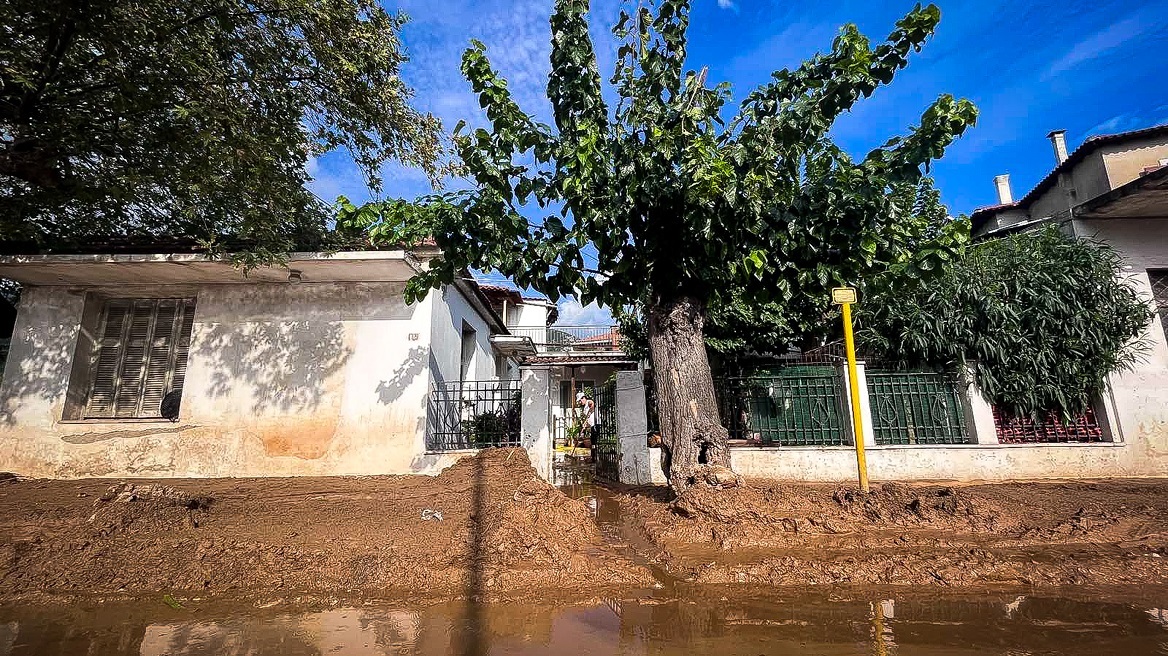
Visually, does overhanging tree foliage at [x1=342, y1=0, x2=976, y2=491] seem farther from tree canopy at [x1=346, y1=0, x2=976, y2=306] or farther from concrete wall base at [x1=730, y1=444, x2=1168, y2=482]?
concrete wall base at [x1=730, y1=444, x2=1168, y2=482]

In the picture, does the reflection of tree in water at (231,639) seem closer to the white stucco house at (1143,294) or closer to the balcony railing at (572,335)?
the white stucco house at (1143,294)

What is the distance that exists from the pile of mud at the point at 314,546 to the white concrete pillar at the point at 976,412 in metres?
6.97

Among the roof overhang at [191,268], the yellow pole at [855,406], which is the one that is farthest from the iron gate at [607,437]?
the roof overhang at [191,268]

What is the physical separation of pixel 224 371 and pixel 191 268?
5.58 ft

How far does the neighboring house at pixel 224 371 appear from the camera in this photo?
26.3ft

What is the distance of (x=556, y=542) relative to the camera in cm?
421

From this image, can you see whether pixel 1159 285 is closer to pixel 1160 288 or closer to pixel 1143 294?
pixel 1160 288

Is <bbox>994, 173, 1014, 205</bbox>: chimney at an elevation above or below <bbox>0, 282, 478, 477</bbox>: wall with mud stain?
above

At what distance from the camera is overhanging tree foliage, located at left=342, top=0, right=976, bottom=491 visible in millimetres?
4918

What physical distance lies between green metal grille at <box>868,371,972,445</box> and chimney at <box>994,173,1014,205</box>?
1421 cm

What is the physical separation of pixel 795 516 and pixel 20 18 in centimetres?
959

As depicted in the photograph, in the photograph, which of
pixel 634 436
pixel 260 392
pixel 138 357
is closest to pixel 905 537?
pixel 634 436

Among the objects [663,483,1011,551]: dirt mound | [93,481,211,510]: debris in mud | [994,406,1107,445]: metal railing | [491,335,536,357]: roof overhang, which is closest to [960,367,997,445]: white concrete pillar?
[994,406,1107,445]: metal railing

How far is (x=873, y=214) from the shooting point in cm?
500
